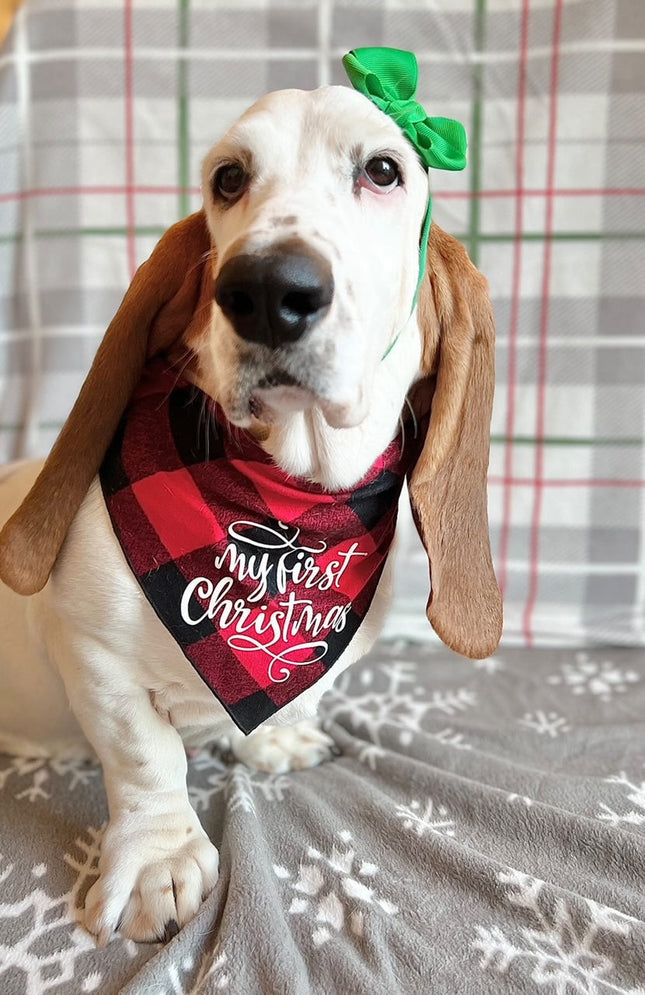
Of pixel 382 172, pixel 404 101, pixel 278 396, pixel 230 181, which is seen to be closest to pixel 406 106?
pixel 404 101

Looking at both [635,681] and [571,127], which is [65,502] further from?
[571,127]

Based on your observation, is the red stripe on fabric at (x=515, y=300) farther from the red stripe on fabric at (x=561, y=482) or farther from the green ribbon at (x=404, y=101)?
the green ribbon at (x=404, y=101)

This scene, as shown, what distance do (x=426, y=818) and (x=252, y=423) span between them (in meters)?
0.81

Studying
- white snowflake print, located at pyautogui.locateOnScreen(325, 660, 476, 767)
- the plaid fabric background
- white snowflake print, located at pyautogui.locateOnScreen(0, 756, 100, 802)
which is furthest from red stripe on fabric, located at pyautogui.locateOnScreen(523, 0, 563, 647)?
white snowflake print, located at pyautogui.locateOnScreen(0, 756, 100, 802)

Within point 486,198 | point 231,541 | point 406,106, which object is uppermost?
point 486,198

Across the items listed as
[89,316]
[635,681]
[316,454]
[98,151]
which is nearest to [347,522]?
[316,454]

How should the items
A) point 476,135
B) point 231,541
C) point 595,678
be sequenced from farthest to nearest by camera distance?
1. point 476,135
2. point 595,678
3. point 231,541

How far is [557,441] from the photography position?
251 cm

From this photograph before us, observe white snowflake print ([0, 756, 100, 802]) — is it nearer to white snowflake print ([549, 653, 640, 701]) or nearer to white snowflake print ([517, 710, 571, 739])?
white snowflake print ([517, 710, 571, 739])

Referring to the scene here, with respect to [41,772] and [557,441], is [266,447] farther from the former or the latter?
[557,441]

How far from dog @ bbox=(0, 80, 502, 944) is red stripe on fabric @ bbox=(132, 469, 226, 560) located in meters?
0.08

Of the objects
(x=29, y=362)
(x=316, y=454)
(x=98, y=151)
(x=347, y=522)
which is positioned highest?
(x=98, y=151)

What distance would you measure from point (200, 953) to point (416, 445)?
34.3 inches

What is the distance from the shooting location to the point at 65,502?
146cm
